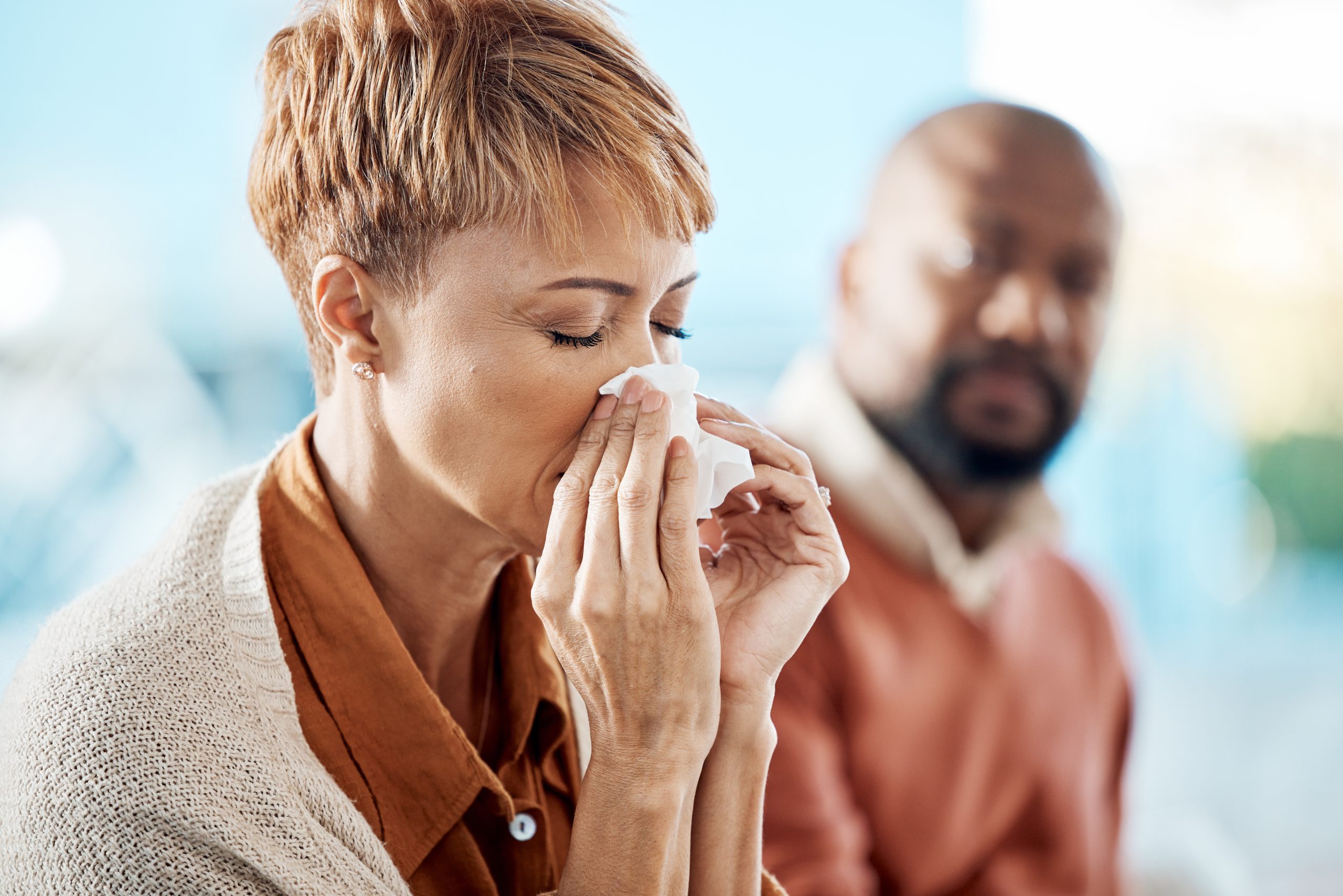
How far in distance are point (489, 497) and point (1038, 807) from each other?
1.16 meters

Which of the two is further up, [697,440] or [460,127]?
[460,127]

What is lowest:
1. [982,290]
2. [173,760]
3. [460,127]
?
[173,760]

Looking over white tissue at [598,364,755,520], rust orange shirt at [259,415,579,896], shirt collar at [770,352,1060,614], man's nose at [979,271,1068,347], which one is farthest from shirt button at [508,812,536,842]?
man's nose at [979,271,1068,347]

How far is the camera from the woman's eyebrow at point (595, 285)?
919 millimetres

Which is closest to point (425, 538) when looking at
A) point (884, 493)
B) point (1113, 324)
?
point (884, 493)

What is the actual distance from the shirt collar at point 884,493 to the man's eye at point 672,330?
25.8 inches

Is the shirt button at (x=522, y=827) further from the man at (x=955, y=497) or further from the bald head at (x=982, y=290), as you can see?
the bald head at (x=982, y=290)

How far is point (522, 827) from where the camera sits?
107 centimetres

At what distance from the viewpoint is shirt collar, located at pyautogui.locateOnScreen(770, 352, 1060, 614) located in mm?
1671

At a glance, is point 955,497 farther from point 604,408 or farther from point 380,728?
point 380,728

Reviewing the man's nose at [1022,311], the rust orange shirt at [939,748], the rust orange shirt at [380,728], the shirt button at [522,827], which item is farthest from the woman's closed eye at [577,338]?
the man's nose at [1022,311]

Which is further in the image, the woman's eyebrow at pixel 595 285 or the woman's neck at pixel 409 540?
the woman's neck at pixel 409 540

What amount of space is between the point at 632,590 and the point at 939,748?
913mm

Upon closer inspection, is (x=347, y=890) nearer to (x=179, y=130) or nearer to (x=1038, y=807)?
(x=1038, y=807)
